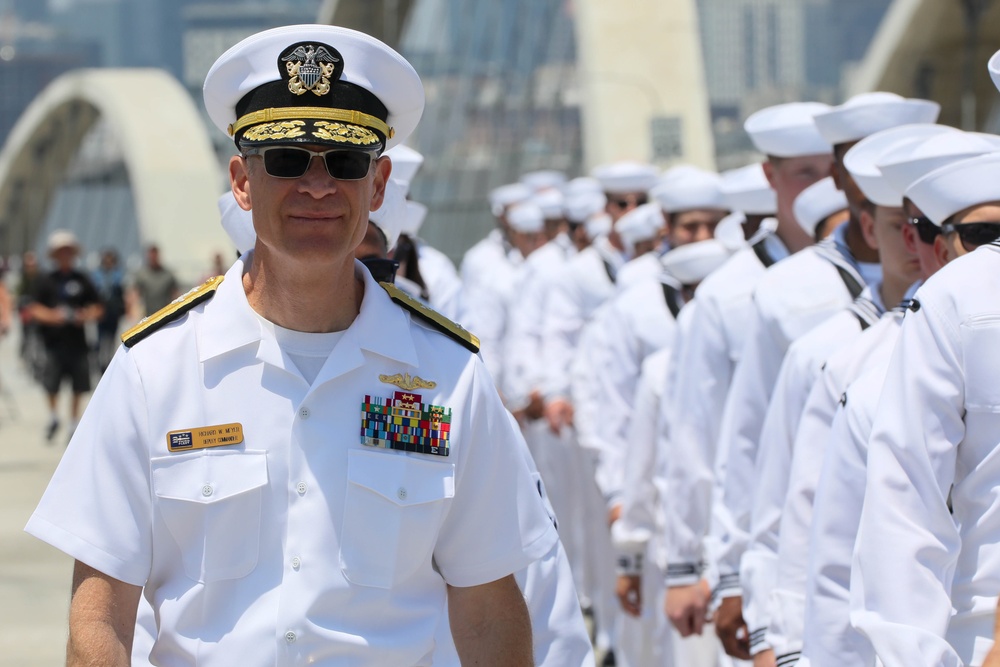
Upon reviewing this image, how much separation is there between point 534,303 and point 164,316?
9.15 m

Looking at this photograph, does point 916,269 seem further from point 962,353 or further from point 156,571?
point 156,571

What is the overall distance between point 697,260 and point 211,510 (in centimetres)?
474

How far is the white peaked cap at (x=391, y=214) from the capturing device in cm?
501

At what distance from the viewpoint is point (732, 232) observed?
787cm

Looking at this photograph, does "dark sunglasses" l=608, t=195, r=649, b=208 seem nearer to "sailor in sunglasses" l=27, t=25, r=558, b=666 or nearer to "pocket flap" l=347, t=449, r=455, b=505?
"sailor in sunglasses" l=27, t=25, r=558, b=666

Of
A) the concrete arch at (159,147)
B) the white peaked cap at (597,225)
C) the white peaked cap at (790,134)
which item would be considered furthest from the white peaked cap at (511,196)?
the concrete arch at (159,147)

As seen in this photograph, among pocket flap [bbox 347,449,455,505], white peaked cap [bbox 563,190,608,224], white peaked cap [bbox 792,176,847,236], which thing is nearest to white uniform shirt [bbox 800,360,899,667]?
pocket flap [bbox 347,449,455,505]

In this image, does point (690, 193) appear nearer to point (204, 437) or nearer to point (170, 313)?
point (170, 313)

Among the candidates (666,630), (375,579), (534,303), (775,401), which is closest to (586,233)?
(534,303)

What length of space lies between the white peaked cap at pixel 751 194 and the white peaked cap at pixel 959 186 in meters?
3.13

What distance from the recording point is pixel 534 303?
1218 cm

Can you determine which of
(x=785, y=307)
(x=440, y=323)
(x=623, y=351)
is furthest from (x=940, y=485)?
(x=623, y=351)

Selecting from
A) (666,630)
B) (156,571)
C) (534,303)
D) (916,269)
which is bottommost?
(666,630)

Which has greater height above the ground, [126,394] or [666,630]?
[126,394]
